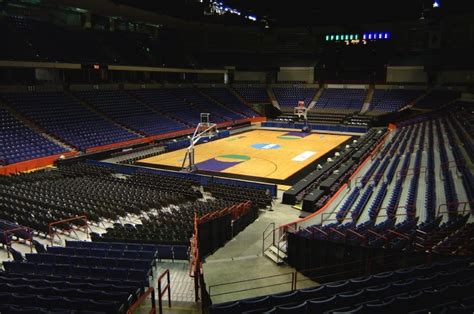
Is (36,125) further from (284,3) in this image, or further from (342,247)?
(284,3)

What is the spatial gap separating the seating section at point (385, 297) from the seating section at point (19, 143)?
2114 centimetres

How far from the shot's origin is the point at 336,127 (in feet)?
138

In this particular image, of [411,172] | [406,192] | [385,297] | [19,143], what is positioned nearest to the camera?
[385,297]

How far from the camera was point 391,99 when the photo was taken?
156 ft

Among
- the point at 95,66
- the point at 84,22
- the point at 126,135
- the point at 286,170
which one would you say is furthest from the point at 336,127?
the point at 84,22

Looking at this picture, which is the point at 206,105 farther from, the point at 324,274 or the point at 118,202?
the point at 324,274

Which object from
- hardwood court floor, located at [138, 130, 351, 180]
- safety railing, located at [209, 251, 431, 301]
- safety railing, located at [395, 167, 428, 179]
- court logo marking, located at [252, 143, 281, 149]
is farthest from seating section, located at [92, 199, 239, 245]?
court logo marking, located at [252, 143, 281, 149]

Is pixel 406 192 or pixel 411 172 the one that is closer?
pixel 406 192

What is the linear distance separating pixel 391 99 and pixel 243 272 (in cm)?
4397

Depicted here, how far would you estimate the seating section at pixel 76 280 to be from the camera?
6250mm

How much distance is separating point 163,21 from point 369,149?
29547 millimetres

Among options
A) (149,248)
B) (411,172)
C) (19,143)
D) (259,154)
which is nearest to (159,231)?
(149,248)

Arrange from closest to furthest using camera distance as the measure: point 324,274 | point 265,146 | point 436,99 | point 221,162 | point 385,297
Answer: point 385,297, point 324,274, point 221,162, point 265,146, point 436,99

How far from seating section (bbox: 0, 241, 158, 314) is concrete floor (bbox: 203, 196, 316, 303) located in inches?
63.5
